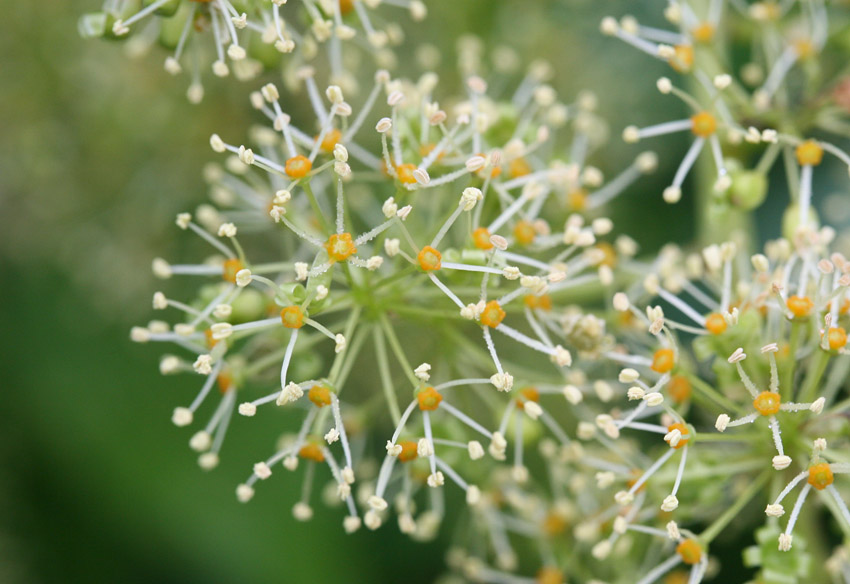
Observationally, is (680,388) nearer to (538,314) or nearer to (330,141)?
(538,314)

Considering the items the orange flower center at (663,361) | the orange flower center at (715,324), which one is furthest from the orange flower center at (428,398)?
the orange flower center at (715,324)

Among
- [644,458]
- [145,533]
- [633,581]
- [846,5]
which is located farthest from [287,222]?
[846,5]

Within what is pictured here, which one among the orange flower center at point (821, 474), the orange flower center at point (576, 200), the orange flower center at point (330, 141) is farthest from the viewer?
the orange flower center at point (576, 200)

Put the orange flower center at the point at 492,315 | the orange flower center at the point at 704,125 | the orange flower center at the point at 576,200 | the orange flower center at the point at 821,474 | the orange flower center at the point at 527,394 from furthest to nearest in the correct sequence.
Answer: the orange flower center at the point at 576,200
the orange flower center at the point at 704,125
the orange flower center at the point at 527,394
the orange flower center at the point at 492,315
the orange flower center at the point at 821,474

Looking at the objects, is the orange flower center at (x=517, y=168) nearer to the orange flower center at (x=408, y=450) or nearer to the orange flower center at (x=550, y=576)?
the orange flower center at (x=408, y=450)

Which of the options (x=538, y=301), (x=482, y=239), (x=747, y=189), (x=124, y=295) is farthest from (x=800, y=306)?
(x=124, y=295)

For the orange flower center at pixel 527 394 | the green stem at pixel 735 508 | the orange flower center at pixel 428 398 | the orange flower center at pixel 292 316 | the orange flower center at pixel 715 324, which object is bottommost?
the green stem at pixel 735 508

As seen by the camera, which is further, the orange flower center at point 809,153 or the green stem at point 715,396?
the orange flower center at point 809,153
